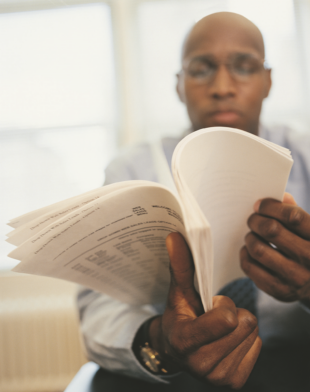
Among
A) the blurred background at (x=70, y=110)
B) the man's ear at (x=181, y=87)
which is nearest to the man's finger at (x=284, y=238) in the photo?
the man's ear at (x=181, y=87)

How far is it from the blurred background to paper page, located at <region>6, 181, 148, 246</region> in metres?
0.82

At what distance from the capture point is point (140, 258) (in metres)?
0.32

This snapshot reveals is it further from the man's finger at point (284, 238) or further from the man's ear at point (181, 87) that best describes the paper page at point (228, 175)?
the man's ear at point (181, 87)

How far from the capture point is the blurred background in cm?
96

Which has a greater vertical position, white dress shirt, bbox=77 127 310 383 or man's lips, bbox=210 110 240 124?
man's lips, bbox=210 110 240 124

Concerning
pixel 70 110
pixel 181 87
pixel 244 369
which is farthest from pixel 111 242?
pixel 70 110

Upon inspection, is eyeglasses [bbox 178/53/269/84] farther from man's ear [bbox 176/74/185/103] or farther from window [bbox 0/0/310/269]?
window [bbox 0/0/310/269]

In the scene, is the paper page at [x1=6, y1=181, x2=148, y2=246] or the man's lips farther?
the man's lips

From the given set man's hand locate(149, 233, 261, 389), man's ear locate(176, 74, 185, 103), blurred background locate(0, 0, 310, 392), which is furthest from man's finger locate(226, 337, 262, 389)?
blurred background locate(0, 0, 310, 392)

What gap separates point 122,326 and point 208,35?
68cm

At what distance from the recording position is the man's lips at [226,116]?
667mm

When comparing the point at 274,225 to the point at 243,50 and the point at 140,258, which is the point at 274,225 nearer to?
the point at 140,258

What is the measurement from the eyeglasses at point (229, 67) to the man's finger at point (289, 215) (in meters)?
0.43

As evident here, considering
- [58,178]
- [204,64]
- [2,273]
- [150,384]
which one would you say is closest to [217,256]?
[150,384]
